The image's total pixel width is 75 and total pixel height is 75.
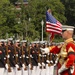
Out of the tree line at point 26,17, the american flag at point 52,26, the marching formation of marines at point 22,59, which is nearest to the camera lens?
the marching formation of marines at point 22,59

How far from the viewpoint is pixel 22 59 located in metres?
16.1

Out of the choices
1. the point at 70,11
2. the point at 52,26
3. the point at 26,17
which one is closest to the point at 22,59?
the point at 52,26

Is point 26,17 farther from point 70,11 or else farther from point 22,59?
point 22,59

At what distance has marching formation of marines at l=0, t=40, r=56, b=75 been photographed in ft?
48.4

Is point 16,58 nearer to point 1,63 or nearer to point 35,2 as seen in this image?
point 1,63

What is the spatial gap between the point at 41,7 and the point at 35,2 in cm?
193

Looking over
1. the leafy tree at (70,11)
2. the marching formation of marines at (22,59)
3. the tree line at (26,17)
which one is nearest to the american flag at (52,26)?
the marching formation of marines at (22,59)

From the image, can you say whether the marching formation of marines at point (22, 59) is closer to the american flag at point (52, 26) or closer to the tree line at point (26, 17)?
the american flag at point (52, 26)

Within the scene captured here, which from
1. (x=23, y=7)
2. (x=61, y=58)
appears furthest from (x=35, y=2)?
(x=61, y=58)

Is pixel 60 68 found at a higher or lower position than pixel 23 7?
higher

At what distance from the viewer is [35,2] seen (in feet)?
189

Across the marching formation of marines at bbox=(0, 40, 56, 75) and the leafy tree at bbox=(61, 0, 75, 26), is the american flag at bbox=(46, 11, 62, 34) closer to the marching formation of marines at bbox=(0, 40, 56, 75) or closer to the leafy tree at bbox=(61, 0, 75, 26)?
the marching formation of marines at bbox=(0, 40, 56, 75)

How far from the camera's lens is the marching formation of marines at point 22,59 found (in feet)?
48.4

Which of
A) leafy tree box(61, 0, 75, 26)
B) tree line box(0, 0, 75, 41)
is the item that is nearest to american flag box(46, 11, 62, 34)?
tree line box(0, 0, 75, 41)
